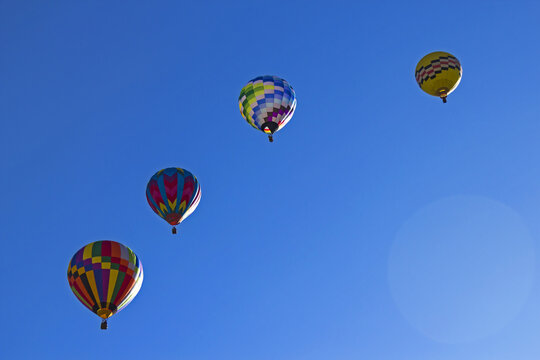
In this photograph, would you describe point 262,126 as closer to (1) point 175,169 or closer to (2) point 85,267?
(1) point 175,169

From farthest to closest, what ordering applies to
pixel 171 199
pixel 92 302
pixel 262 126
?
pixel 262 126, pixel 171 199, pixel 92 302

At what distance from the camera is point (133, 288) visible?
27062 mm

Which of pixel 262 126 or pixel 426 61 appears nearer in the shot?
pixel 262 126

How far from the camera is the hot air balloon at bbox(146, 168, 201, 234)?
31.0 meters

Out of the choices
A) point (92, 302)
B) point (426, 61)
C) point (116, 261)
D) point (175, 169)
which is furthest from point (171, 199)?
point (426, 61)

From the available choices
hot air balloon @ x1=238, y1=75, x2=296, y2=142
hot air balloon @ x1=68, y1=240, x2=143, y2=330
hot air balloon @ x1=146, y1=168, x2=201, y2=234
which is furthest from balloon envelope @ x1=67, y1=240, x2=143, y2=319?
hot air balloon @ x1=238, y1=75, x2=296, y2=142

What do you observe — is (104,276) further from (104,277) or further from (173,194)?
(173,194)

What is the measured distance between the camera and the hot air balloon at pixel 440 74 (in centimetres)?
3534

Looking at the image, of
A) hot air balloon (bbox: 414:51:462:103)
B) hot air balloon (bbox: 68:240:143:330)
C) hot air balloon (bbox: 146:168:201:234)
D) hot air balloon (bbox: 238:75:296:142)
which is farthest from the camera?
hot air balloon (bbox: 414:51:462:103)

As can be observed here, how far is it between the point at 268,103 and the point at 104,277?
12875mm

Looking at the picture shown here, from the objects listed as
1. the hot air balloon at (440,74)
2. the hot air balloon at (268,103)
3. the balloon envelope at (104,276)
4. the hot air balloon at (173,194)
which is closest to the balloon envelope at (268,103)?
the hot air balloon at (268,103)

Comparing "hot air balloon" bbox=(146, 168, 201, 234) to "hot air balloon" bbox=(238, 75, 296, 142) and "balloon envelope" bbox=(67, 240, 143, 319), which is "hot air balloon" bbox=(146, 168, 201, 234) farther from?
"hot air balloon" bbox=(238, 75, 296, 142)

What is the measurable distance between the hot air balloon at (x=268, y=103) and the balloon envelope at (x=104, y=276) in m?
10.4

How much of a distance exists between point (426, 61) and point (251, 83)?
10486 mm
